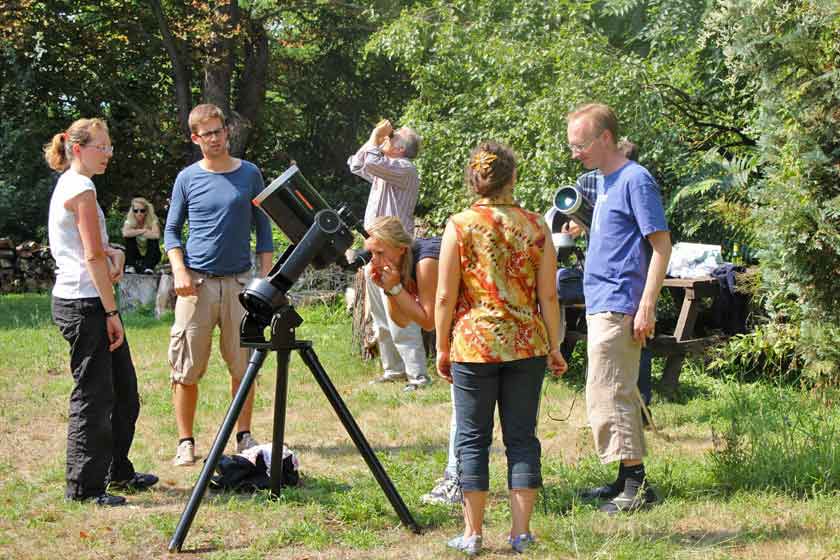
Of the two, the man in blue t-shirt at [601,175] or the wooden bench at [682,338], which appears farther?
the wooden bench at [682,338]

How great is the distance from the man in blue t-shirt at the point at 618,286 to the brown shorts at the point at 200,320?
6.64 ft

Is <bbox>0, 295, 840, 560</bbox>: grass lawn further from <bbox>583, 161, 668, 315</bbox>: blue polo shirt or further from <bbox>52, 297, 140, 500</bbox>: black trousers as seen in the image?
<bbox>583, 161, 668, 315</bbox>: blue polo shirt

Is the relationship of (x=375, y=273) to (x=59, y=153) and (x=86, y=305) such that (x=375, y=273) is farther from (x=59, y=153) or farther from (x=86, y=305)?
(x=59, y=153)

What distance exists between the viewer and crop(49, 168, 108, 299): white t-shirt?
14.9 feet

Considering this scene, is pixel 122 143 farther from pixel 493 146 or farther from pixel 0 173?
pixel 493 146

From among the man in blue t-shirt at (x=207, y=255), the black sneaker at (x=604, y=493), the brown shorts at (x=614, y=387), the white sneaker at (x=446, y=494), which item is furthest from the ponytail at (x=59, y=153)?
the black sneaker at (x=604, y=493)

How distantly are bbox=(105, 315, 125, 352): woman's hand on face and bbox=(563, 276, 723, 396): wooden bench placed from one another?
134 inches

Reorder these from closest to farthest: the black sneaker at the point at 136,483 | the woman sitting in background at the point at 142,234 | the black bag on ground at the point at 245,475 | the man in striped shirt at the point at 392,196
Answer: the black bag on ground at the point at 245,475 → the black sneaker at the point at 136,483 → the man in striped shirt at the point at 392,196 → the woman sitting in background at the point at 142,234

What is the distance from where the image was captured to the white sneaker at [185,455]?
5.39m

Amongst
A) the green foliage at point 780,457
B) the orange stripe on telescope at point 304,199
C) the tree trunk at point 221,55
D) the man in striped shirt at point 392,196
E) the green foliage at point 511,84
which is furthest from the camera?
the tree trunk at point 221,55

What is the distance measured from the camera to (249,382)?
4121mm

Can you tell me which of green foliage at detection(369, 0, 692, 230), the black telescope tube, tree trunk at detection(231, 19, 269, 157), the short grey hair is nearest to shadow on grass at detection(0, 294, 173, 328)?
green foliage at detection(369, 0, 692, 230)

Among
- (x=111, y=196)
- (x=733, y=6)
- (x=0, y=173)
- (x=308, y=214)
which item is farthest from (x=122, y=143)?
(x=308, y=214)

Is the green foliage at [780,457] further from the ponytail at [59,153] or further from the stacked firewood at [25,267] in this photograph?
the stacked firewood at [25,267]
